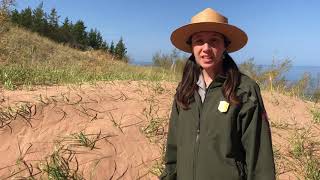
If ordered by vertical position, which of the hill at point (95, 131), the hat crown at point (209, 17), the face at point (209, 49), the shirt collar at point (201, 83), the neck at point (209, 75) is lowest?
the hill at point (95, 131)

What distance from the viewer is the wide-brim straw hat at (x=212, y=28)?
8.95 ft

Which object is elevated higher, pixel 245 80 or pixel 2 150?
pixel 245 80

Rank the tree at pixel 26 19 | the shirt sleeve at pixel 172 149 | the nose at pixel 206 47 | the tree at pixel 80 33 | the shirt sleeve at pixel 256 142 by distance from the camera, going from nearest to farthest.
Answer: the shirt sleeve at pixel 256 142 → the nose at pixel 206 47 → the shirt sleeve at pixel 172 149 → the tree at pixel 26 19 → the tree at pixel 80 33

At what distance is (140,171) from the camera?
4492 millimetres

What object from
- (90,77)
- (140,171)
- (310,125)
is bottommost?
(140,171)

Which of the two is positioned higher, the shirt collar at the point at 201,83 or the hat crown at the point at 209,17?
the hat crown at the point at 209,17

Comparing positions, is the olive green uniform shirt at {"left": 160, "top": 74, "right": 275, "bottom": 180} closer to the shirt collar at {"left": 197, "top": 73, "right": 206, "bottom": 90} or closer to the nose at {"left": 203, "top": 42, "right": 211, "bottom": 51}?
the shirt collar at {"left": 197, "top": 73, "right": 206, "bottom": 90}

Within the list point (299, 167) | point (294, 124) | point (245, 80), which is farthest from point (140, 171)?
point (294, 124)

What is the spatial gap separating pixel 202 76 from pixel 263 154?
615mm

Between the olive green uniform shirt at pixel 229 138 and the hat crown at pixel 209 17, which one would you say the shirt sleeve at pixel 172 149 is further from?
the hat crown at pixel 209 17

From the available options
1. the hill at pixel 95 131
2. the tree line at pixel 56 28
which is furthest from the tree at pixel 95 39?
the hill at pixel 95 131

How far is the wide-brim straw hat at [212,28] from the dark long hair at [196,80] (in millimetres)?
129

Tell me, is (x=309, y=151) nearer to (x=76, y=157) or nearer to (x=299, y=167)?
(x=299, y=167)

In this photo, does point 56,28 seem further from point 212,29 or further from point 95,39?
point 212,29
